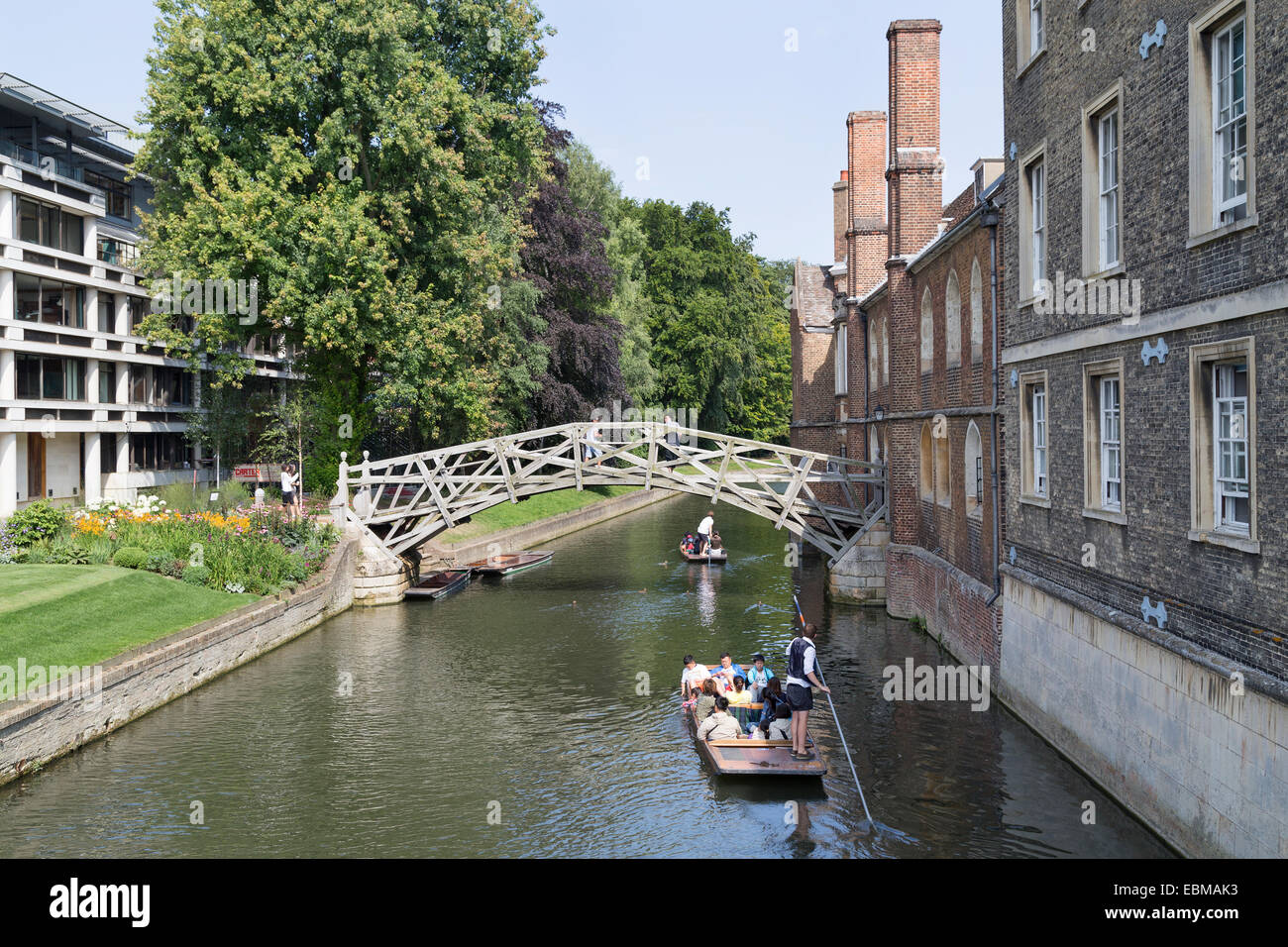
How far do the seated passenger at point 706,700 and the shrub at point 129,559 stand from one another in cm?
1075

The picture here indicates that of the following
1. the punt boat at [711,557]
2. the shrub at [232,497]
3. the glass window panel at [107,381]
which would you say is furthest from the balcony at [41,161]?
the punt boat at [711,557]

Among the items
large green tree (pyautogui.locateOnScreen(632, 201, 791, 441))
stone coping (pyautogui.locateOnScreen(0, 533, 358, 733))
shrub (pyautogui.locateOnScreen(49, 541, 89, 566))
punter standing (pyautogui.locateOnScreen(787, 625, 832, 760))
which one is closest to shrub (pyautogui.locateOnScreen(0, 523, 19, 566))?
shrub (pyautogui.locateOnScreen(49, 541, 89, 566))

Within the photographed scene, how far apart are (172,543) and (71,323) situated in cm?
1991

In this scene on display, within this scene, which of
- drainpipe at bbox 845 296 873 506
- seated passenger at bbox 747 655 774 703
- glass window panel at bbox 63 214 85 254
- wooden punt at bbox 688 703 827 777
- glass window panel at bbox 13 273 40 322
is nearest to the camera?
wooden punt at bbox 688 703 827 777

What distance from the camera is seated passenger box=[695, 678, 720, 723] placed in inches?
607

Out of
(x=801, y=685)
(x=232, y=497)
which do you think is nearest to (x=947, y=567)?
(x=801, y=685)

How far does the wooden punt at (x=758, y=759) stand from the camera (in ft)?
41.8

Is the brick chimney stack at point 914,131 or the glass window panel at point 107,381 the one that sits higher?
the brick chimney stack at point 914,131

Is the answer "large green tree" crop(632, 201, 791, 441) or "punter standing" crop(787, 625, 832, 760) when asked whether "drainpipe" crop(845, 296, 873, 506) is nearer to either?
"punter standing" crop(787, 625, 832, 760)

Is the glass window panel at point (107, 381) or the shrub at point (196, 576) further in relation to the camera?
the glass window panel at point (107, 381)

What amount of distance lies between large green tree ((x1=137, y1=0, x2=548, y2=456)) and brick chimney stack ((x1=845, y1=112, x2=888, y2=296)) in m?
10.2

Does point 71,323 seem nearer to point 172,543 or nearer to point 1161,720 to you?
point 172,543

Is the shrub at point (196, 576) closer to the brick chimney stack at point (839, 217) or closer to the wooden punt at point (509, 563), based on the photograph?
the wooden punt at point (509, 563)

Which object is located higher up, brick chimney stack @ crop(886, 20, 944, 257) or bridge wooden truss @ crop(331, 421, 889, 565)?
brick chimney stack @ crop(886, 20, 944, 257)
